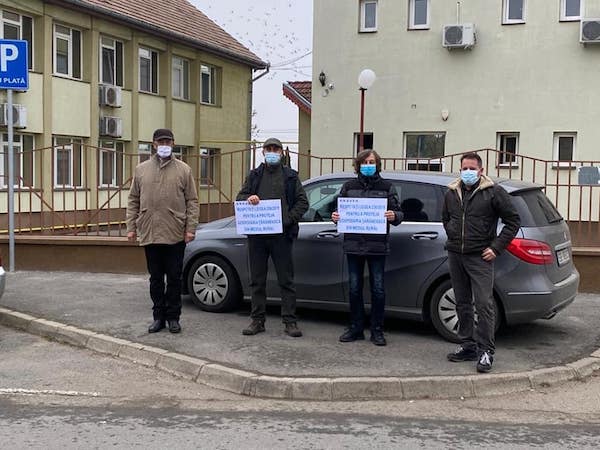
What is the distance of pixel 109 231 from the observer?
1130 centimetres

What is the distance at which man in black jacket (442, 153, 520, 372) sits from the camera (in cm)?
580

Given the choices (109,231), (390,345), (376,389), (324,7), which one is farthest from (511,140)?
(376,389)

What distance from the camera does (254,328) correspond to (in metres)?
7.06

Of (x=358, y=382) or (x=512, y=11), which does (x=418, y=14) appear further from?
(x=358, y=382)

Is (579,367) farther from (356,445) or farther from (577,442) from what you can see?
(356,445)

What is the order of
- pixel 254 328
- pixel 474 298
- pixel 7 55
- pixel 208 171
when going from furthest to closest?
pixel 208 171 → pixel 7 55 → pixel 254 328 → pixel 474 298

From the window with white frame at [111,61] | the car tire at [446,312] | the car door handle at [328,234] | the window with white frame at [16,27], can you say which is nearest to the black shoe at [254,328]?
the car door handle at [328,234]

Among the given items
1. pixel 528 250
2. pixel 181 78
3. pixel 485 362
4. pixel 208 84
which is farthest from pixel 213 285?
pixel 208 84

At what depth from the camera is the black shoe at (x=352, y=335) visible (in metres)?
6.84

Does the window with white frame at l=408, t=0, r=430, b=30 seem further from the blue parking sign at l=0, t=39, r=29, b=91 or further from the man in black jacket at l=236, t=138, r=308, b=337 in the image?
the man in black jacket at l=236, t=138, r=308, b=337

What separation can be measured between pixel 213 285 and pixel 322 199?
1640 millimetres

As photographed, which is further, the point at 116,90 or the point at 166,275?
the point at 116,90

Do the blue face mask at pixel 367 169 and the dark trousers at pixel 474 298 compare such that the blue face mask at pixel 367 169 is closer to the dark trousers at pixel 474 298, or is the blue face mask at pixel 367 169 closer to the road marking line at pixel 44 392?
the dark trousers at pixel 474 298

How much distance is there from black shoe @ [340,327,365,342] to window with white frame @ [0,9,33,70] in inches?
527
